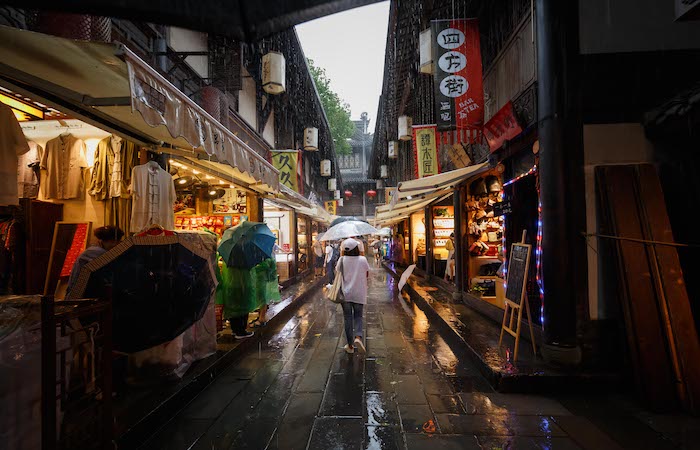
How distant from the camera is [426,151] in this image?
42.3 feet

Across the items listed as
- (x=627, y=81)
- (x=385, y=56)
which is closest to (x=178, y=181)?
(x=627, y=81)

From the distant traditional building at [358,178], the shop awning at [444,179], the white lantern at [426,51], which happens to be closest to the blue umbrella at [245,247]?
the shop awning at [444,179]

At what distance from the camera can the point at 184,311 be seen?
4395 millimetres

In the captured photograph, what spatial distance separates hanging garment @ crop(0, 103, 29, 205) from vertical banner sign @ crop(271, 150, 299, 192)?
38.4ft

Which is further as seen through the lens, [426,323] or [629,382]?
[426,323]

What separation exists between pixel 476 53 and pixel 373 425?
8.02 meters

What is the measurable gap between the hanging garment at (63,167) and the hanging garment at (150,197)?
5.11 feet

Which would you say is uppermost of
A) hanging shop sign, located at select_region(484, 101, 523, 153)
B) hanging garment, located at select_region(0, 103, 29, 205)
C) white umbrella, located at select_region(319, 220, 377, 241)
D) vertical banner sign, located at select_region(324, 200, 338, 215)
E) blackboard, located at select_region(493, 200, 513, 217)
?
vertical banner sign, located at select_region(324, 200, 338, 215)

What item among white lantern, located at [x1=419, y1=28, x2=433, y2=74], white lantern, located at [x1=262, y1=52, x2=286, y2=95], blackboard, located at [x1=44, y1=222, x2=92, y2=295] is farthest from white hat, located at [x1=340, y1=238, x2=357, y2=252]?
white lantern, located at [x1=262, y1=52, x2=286, y2=95]

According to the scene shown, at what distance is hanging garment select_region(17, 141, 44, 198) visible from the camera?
580cm

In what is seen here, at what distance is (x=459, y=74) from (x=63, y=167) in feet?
27.1

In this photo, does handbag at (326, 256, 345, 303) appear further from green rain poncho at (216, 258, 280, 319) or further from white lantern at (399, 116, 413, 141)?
white lantern at (399, 116, 413, 141)

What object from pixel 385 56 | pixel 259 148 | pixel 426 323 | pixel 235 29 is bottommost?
pixel 426 323

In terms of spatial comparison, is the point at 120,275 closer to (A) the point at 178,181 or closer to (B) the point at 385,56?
(A) the point at 178,181
